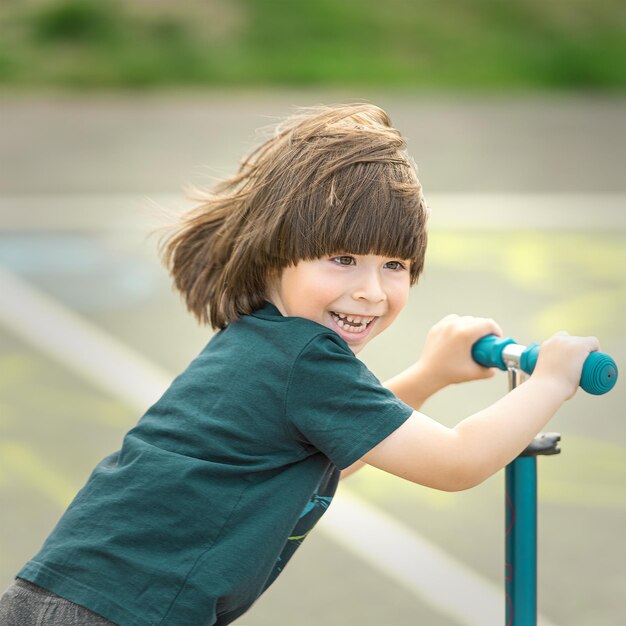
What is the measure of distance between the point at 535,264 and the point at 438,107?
357cm

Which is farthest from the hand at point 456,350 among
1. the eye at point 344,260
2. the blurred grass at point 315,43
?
the blurred grass at point 315,43

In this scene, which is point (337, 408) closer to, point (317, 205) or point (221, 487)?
point (221, 487)

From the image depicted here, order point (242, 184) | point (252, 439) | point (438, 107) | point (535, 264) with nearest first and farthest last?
point (252, 439), point (242, 184), point (535, 264), point (438, 107)

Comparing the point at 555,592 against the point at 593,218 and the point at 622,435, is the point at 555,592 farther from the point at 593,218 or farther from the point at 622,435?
the point at 593,218

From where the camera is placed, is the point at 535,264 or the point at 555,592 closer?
the point at 555,592

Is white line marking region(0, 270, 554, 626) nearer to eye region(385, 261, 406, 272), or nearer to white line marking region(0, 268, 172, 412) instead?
white line marking region(0, 268, 172, 412)

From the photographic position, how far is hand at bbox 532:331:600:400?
77.1 inches

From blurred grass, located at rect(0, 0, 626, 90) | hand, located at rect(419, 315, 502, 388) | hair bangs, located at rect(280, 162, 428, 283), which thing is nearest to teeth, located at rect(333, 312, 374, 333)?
hair bangs, located at rect(280, 162, 428, 283)

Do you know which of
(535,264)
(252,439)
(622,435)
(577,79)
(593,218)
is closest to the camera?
(252,439)

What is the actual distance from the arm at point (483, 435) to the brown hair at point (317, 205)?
29 cm

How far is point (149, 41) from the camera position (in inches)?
434

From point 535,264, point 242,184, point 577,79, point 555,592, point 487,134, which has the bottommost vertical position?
point 555,592

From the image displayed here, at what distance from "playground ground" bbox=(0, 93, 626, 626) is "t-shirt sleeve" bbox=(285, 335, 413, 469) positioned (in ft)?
2.73

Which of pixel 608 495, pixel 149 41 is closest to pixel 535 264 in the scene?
pixel 608 495
